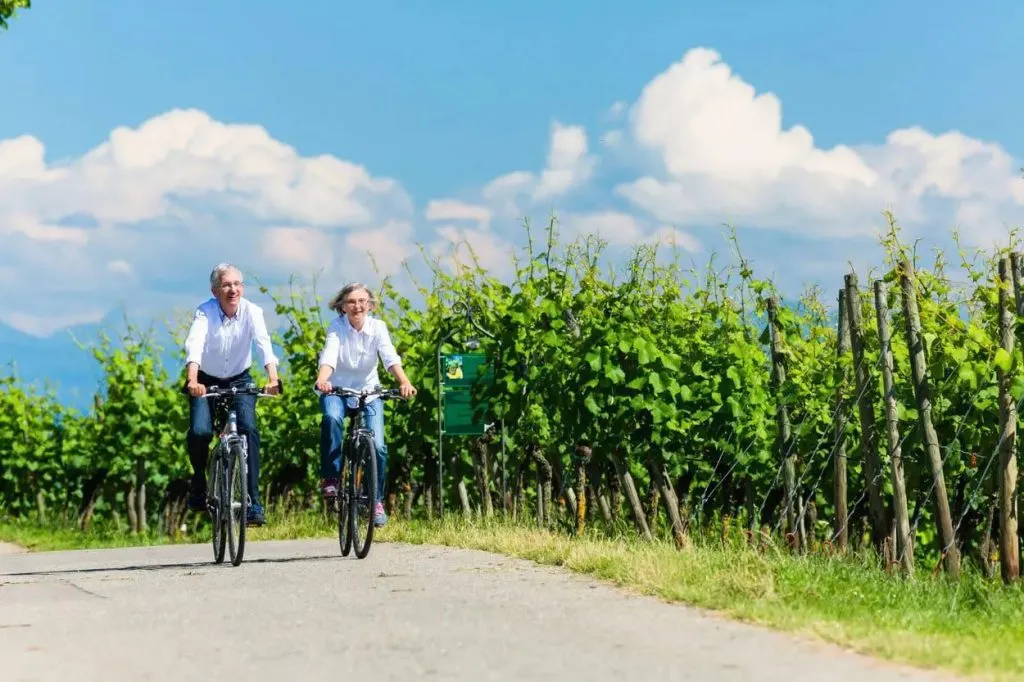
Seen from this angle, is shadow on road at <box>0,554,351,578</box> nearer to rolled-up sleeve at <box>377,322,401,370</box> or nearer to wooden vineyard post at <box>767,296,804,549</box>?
rolled-up sleeve at <box>377,322,401,370</box>

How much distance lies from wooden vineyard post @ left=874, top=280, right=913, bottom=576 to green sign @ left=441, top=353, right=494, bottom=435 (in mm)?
4493

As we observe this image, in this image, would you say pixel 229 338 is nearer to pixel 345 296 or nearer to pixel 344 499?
pixel 345 296

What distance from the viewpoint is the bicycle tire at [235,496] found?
9.17 meters

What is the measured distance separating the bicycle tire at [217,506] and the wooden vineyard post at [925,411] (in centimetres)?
427

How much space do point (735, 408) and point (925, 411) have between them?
276 cm

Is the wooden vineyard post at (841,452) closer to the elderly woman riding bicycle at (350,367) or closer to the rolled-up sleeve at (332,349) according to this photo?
the elderly woman riding bicycle at (350,367)

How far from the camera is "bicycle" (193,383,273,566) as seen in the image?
362 inches

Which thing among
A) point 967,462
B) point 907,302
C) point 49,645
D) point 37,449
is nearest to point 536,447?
point 967,462

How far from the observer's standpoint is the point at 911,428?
9742 mm

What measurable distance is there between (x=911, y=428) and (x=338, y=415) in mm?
3715

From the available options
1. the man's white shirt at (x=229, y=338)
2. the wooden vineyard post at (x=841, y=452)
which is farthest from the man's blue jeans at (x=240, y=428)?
the wooden vineyard post at (x=841, y=452)

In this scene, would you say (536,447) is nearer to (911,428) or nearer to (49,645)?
(911,428)

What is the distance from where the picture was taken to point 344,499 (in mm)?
9539

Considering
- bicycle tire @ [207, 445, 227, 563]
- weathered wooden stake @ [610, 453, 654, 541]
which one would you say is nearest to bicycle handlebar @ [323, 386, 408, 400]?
bicycle tire @ [207, 445, 227, 563]
